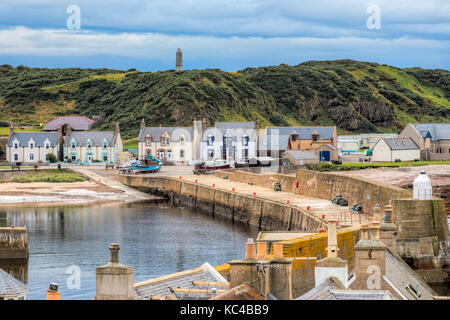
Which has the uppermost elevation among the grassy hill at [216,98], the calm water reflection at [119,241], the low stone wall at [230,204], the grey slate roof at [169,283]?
the grassy hill at [216,98]

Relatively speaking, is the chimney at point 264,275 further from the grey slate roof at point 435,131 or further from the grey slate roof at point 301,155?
the grey slate roof at point 435,131

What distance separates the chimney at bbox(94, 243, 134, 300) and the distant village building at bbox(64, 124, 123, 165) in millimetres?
80225

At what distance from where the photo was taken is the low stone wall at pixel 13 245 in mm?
38531

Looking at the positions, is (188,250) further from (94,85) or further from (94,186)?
(94,85)

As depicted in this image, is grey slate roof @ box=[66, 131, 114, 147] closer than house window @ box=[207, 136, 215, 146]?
Yes

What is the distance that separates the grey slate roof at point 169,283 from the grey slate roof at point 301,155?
68.0 metres

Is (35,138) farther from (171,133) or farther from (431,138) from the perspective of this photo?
(431,138)

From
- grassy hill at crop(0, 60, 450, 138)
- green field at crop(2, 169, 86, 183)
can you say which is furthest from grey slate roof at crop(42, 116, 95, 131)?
green field at crop(2, 169, 86, 183)

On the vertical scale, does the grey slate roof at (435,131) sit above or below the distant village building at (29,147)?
above

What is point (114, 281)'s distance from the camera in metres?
13.2

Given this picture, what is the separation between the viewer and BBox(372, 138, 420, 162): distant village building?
3812 inches

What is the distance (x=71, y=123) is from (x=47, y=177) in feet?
118

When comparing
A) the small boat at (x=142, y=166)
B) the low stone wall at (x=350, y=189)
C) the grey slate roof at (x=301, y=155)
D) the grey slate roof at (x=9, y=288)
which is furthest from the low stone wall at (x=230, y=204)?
the grey slate roof at (x=9, y=288)

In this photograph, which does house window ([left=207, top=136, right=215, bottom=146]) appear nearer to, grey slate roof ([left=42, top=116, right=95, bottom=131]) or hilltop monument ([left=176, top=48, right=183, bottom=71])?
grey slate roof ([left=42, top=116, right=95, bottom=131])
